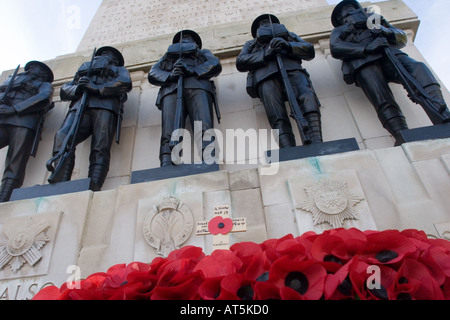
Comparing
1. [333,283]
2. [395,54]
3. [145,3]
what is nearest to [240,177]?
[333,283]

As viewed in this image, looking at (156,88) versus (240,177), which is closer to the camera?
(240,177)

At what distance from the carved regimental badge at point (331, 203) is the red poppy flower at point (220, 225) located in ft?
1.86

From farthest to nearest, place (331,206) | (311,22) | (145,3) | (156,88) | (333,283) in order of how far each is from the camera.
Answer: (145,3)
(311,22)
(156,88)
(331,206)
(333,283)

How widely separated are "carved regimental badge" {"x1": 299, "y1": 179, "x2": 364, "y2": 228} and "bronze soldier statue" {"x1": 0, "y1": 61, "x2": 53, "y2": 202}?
3656 millimetres

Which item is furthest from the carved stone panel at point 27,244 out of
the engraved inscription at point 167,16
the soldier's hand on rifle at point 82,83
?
the engraved inscription at point 167,16

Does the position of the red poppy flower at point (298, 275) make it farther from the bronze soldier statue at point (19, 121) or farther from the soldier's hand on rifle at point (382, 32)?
the bronze soldier statue at point (19, 121)

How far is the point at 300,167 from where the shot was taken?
289 cm

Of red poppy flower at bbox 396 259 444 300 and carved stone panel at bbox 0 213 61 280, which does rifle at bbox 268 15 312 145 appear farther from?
carved stone panel at bbox 0 213 61 280

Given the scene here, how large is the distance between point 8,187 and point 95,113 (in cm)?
150

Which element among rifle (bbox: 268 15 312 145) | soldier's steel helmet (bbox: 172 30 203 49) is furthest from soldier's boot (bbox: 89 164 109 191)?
rifle (bbox: 268 15 312 145)

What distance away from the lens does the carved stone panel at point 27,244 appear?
2.66 meters

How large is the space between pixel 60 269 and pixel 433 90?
161 inches

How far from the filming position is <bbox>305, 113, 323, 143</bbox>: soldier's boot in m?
3.63

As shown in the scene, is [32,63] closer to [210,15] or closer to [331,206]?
[210,15]
